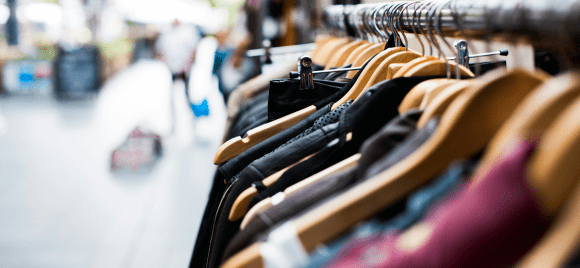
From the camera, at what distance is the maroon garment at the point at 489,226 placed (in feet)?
1.30

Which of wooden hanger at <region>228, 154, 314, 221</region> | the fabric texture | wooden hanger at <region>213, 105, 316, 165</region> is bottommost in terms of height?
wooden hanger at <region>228, 154, 314, 221</region>

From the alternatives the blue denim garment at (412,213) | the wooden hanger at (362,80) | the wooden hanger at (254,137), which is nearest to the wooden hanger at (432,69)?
the wooden hanger at (362,80)

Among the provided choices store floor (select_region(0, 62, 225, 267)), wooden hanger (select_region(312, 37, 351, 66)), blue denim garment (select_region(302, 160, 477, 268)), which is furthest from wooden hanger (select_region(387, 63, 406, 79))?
store floor (select_region(0, 62, 225, 267))

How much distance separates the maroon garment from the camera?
15.6 inches

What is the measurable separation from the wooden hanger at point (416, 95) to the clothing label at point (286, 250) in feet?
1.06

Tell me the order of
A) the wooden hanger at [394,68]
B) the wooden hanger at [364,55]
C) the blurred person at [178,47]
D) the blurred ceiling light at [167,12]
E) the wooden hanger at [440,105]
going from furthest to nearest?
1. the blurred ceiling light at [167,12]
2. the blurred person at [178,47]
3. the wooden hanger at [364,55]
4. the wooden hanger at [394,68]
5. the wooden hanger at [440,105]

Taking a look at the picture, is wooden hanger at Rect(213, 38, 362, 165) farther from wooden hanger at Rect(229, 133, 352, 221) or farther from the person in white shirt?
the person in white shirt

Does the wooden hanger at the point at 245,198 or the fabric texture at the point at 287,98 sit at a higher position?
the fabric texture at the point at 287,98

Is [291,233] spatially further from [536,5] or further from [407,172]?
[536,5]

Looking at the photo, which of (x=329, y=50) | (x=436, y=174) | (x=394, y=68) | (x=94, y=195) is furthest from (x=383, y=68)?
(x=94, y=195)

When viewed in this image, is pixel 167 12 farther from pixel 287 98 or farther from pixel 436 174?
pixel 436 174

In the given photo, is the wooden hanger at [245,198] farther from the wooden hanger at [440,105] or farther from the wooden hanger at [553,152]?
the wooden hanger at [553,152]

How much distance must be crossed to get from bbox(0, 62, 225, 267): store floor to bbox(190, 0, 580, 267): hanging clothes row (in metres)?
1.61

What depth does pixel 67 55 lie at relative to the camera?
23.2 feet
